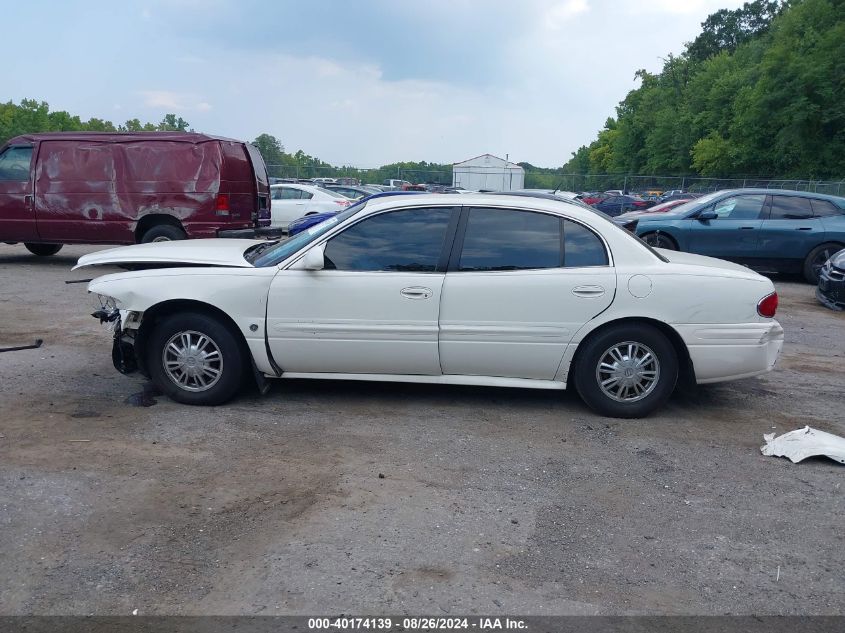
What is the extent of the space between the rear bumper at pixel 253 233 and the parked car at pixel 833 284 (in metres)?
8.24

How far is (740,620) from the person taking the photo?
3033 millimetres

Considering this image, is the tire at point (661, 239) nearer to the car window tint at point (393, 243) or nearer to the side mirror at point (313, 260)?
the car window tint at point (393, 243)

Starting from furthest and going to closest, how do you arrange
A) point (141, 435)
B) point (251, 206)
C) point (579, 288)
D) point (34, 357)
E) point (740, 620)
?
point (251, 206) < point (34, 357) < point (579, 288) < point (141, 435) < point (740, 620)

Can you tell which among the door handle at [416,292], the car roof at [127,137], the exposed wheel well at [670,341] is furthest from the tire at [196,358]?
the car roof at [127,137]

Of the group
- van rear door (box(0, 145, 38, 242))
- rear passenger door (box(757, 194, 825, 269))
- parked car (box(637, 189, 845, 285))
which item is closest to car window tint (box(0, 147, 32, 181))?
van rear door (box(0, 145, 38, 242))

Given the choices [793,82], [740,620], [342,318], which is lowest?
[740,620]

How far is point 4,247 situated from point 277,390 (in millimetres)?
12686

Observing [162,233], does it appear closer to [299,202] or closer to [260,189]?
[260,189]

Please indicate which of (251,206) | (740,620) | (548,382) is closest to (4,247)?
(251,206)

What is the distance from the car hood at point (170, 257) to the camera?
5.47 meters

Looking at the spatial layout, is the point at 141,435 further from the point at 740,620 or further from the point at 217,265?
the point at 740,620

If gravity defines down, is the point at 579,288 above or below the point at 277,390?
above

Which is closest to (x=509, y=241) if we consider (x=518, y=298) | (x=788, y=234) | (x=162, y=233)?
(x=518, y=298)

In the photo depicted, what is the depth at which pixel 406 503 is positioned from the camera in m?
3.95
